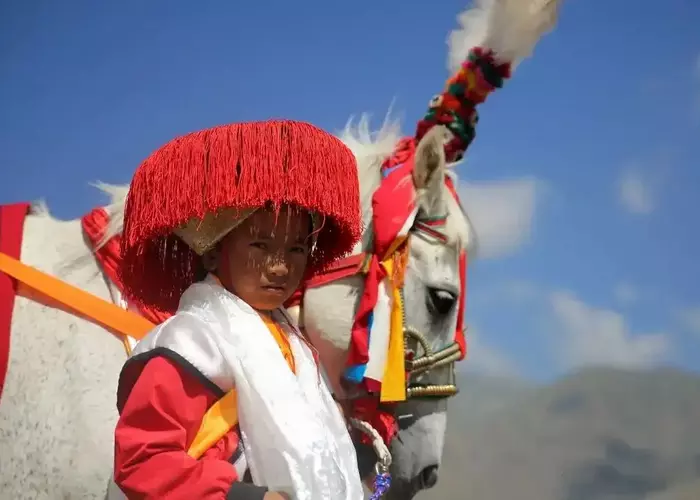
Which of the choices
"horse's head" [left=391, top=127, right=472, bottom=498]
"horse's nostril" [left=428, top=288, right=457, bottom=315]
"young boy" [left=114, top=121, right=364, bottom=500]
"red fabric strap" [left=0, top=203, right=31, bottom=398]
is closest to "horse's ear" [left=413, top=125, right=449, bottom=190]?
"horse's head" [left=391, top=127, right=472, bottom=498]

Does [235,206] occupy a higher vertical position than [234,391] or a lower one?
higher

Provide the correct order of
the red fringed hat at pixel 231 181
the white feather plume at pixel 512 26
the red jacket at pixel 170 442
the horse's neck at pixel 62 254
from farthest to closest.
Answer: the white feather plume at pixel 512 26 < the horse's neck at pixel 62 254 < the red fringed hat at pixel 231 181 < the red jacket at pixel 170 442

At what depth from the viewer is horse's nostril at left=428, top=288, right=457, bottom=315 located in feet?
5.09

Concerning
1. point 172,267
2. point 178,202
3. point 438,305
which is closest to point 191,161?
point 178,202

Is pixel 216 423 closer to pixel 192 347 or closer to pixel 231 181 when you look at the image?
pixel 192 347

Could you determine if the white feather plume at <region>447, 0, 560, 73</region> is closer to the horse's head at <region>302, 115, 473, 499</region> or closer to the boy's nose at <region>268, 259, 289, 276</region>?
the horse's head at <region>302, 115, 473, 499</region>

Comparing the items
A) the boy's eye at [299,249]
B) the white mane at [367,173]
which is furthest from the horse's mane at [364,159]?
the boy's eye at [299,249]

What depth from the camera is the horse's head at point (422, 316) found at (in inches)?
59.1

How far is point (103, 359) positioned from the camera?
1368 mm

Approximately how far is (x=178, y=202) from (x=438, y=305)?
81 centimetres

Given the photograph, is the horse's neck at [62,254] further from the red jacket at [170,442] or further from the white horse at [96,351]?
the red jacket at [170,442]

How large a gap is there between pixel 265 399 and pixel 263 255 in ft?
0.70

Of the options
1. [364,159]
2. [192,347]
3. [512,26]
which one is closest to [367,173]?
[364,159]

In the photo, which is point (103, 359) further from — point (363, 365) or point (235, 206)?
point (235, 206)
